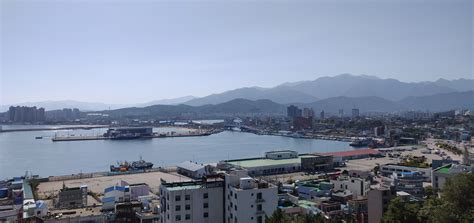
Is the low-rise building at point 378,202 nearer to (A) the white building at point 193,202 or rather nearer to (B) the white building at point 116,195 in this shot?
(A) the white building at point 193,202

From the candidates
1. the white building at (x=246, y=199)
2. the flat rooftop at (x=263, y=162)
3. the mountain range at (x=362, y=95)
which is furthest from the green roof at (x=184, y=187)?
the mountain range at (x=362, y=95)

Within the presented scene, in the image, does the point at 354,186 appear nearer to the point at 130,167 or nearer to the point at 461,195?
the point at 461,195

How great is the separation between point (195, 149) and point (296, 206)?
601 inches

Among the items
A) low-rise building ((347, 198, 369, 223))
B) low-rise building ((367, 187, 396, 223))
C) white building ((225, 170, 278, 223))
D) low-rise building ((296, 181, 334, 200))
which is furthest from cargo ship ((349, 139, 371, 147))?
white building ((225, 170, 278, 223))

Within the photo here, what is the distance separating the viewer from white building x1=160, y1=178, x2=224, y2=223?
4172 millimetres

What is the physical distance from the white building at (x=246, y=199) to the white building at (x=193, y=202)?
4.3 inches

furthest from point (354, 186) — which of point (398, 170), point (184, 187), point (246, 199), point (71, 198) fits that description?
point (71, 198)

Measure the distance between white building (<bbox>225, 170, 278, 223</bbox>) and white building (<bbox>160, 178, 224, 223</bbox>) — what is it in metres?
0.11

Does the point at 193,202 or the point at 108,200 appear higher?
the point at 193,202

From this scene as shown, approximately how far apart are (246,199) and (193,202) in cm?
57

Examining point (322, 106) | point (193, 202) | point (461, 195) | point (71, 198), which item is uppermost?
point (322, 106)

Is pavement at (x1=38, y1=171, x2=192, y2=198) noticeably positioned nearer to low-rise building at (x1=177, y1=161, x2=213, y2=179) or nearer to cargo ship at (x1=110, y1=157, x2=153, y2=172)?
low-rise building at (x1=177, y1=161, x2=213, y2=179)

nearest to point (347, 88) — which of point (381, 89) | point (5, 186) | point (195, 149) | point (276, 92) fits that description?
point (381, 89)

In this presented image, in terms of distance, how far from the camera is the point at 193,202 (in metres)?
4.24
